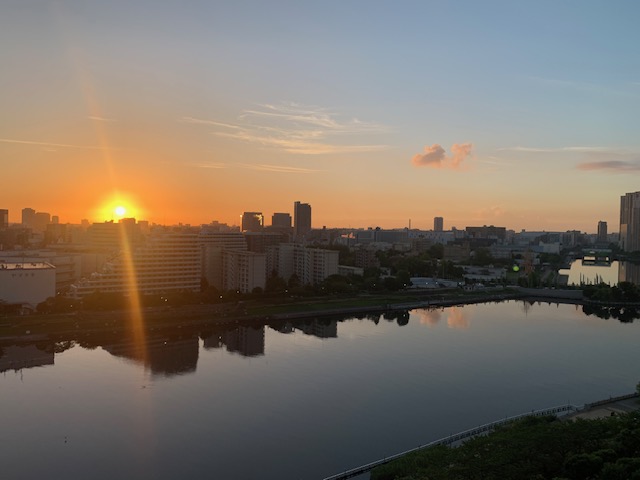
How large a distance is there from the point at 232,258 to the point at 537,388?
867 centimetres

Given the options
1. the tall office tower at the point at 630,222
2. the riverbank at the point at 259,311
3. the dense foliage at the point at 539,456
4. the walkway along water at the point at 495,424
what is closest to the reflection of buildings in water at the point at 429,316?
the riverbank at the point at 259,311

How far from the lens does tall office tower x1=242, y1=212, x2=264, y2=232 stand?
29.7 meters

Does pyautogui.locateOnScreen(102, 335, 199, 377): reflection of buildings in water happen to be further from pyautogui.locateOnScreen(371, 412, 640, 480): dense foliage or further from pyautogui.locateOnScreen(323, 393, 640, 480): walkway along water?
pyautogui.locateOnScreen(371, 412, 640, 480): dense foliage

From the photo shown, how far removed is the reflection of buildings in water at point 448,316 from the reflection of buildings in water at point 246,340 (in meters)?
3.50

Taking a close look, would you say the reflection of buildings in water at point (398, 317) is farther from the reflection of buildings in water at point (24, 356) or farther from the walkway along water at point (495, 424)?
the reflection of buildings in water at point (24, 356)

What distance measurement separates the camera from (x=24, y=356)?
755cm

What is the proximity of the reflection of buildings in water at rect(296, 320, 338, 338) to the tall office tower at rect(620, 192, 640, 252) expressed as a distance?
29353mm

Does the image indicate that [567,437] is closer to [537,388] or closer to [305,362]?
[537,388]

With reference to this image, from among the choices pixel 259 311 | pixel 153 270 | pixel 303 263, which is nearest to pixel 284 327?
pixel 259 311

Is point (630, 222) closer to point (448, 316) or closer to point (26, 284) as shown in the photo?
point (448, 316)

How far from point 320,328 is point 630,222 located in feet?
103

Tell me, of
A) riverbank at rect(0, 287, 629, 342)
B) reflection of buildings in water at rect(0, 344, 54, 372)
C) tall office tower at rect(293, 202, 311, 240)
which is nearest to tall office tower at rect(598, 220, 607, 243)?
tall office tower at rect(293, 202, 311, 240)

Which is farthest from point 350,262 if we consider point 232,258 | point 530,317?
point 530,317

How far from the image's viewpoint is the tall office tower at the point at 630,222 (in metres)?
33.5
